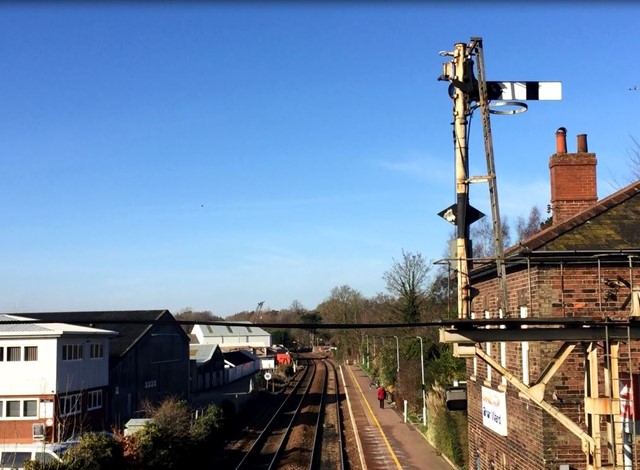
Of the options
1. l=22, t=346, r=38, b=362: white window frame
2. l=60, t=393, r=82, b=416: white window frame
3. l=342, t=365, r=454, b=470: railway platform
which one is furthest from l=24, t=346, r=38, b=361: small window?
l=342, t=365, r=454, b=470: railway platform

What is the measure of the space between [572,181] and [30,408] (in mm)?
22875

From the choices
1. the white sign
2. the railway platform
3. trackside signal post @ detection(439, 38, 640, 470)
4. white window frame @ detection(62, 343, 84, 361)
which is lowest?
the railway platform

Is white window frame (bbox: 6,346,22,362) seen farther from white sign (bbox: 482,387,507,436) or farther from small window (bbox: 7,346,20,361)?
white sign (bbox: 482,387,507,436)

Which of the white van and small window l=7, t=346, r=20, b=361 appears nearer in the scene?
the white van

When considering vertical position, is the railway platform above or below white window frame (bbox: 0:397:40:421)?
below

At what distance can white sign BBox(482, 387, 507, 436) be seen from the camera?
1408 cm

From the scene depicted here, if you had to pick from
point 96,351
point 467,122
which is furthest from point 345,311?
point 467,122

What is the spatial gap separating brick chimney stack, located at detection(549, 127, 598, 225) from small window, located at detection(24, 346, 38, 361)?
71.8 ft

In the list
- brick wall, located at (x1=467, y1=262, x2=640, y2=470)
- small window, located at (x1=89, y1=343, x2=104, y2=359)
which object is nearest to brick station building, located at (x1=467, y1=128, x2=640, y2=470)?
brick wall, located at (x1=467, y1=262, x2=640, y2=470)

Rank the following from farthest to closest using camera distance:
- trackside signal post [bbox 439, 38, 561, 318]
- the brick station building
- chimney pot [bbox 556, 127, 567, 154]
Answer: chimney pot [bbox 556, 127, 567, 154]
the brick station building
trackside signal post [bbox 439, 38, 561, 318]

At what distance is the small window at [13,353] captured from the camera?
29.0 meters

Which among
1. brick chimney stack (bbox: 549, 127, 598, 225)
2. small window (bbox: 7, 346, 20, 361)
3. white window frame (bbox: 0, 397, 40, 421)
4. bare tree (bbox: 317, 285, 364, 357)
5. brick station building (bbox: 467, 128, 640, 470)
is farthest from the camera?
bare tree (bbox: 317, 285, 364, 357)

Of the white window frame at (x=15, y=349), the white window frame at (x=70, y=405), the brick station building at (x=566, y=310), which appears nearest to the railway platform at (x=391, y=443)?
the brick station building at (x=566, y=310)

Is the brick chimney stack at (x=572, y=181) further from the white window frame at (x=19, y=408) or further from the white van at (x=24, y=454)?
the white window frame at (x=19, y=408)
